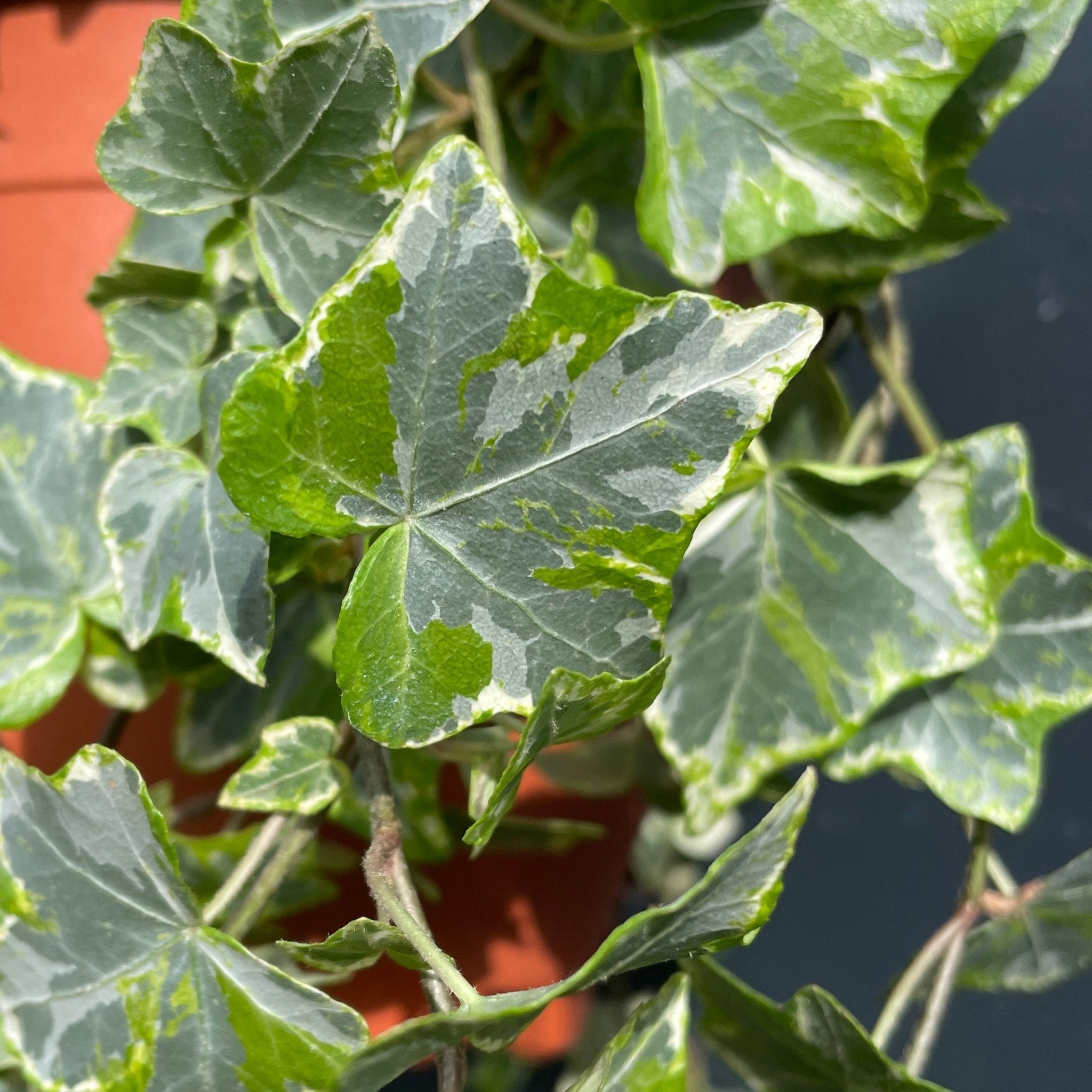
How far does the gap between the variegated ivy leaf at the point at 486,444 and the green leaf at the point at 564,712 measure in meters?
0.01

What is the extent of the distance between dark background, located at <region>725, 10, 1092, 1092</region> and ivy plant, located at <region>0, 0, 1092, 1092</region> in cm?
9

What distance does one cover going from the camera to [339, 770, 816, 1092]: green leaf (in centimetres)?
27

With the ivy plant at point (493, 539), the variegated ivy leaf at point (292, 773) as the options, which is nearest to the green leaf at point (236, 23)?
the ivy plant at point (493, 539)

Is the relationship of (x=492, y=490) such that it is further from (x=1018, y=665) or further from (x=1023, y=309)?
(x=1023, y=309)

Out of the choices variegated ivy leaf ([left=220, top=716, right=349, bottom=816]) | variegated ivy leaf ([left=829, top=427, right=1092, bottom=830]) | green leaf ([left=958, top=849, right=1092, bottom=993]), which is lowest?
green leaf ([left=958, top=849, right=1092, bottom=993])

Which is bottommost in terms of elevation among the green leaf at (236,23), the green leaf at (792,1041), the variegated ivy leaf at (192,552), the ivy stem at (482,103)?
the green leaf at (792,1041)

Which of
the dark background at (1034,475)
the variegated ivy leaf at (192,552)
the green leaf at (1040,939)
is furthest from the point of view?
the dark background at (1034,475)

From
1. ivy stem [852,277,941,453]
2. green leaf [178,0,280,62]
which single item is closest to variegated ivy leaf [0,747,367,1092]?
green leaf [178,0,280,62]

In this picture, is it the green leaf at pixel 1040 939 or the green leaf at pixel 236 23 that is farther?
the green leaf at pixel 1040 939

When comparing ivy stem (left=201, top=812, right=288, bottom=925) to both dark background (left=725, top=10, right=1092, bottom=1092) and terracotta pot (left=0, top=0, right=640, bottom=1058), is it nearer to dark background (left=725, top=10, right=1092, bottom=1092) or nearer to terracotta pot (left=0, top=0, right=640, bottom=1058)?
terracotta pot (left=0, top=0, right=640, bottom=1058)

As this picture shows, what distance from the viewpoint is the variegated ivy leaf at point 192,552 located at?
1.25 feet

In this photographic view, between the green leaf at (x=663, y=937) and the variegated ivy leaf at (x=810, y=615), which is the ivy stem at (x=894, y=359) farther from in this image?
the green leaf at (x=663, y=937)

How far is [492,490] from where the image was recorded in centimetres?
32

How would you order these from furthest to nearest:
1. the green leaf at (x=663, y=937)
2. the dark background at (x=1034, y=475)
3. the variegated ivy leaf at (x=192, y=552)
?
the dark background at (x=1034, y=475)
the variegated ivy leaf at (x=192, y=552)
the green leaf at (x=663, y=937)
